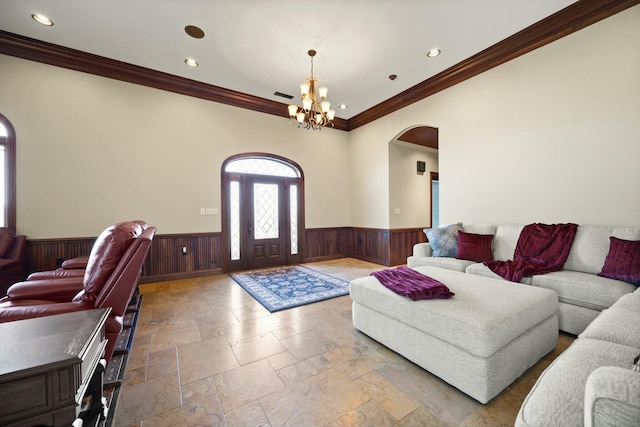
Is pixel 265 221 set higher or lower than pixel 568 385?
higher

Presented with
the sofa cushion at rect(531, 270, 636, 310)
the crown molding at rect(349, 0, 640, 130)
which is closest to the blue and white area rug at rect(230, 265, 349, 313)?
the sofa cushion at rect(531, 270, 636, 310)

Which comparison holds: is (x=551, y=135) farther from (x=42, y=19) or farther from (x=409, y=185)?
(x=42, y=19)

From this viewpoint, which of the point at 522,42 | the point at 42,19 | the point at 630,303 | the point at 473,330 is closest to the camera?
the point at 473,330

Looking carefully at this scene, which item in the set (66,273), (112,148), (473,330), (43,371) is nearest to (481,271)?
(473,330)

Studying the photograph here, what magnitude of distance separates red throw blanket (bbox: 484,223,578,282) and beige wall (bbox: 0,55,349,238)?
4.61m

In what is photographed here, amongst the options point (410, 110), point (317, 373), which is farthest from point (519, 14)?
point (317, 373)

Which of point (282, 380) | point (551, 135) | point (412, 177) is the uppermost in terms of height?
point (551, 135)

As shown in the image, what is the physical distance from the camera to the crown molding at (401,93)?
2.94 metres

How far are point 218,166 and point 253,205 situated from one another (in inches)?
40.7

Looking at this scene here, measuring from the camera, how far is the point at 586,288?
226cm

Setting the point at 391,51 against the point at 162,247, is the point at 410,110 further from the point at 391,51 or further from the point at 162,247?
the point at 162,247

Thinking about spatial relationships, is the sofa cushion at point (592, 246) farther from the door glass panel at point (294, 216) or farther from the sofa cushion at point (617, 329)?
the door glass panel at point (294, 216)

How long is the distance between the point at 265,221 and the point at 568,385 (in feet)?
16.5

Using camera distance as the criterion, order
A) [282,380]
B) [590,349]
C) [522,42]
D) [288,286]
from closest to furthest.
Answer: [590,349]
[282,380]
[522,42]
[288,286]
